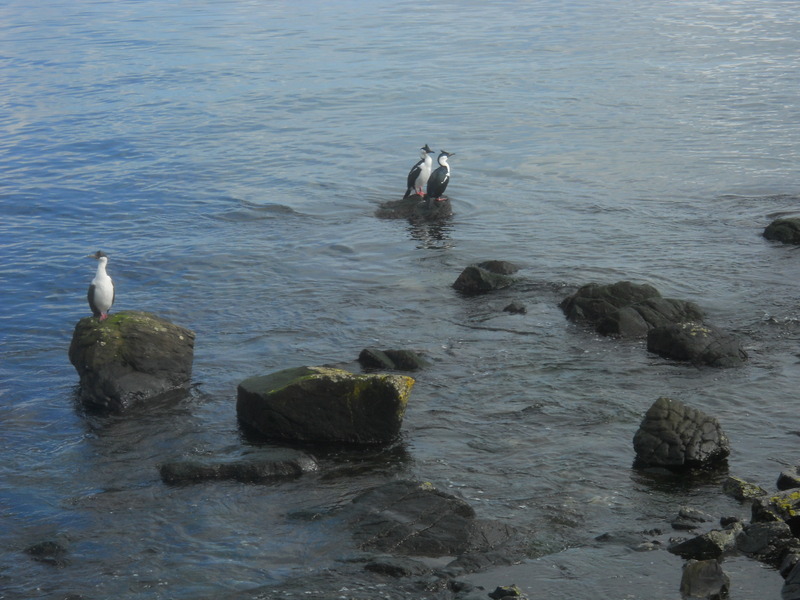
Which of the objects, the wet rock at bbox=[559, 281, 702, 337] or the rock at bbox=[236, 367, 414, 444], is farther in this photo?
the wet rock at bbox=[559, 281, 702, 337]

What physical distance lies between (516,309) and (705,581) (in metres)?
8.98

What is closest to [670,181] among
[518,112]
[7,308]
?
[518,112]

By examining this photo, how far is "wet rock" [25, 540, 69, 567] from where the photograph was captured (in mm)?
10047

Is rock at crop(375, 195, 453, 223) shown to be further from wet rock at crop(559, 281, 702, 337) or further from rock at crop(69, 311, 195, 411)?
rock at crop(69, 311, 195, 411)

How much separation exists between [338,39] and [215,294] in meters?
43.1

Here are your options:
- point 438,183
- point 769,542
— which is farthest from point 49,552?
point 438,183

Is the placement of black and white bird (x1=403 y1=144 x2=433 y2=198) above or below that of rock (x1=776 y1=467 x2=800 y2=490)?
above

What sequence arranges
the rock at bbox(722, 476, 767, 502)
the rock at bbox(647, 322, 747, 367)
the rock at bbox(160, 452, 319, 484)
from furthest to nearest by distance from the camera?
1. the rock at bbox(647, 322, 747, 367)
2. the rock at bbox(160, 452, 319, 484)
3. the rock at bbox(722, 476, 767, 502)

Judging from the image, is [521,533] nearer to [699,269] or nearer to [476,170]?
[699,269]

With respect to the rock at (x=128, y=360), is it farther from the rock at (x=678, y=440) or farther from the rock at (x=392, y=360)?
the rock at (x=678, y=440)

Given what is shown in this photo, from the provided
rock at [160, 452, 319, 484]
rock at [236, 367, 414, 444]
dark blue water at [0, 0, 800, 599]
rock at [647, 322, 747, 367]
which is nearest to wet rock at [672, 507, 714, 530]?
dark blue water at [0, 0, 800, 599]

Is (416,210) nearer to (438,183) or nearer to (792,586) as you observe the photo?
(438,183)

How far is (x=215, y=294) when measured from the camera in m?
19.4

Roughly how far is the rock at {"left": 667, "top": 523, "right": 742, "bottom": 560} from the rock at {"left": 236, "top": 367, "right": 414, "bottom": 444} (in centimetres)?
420
